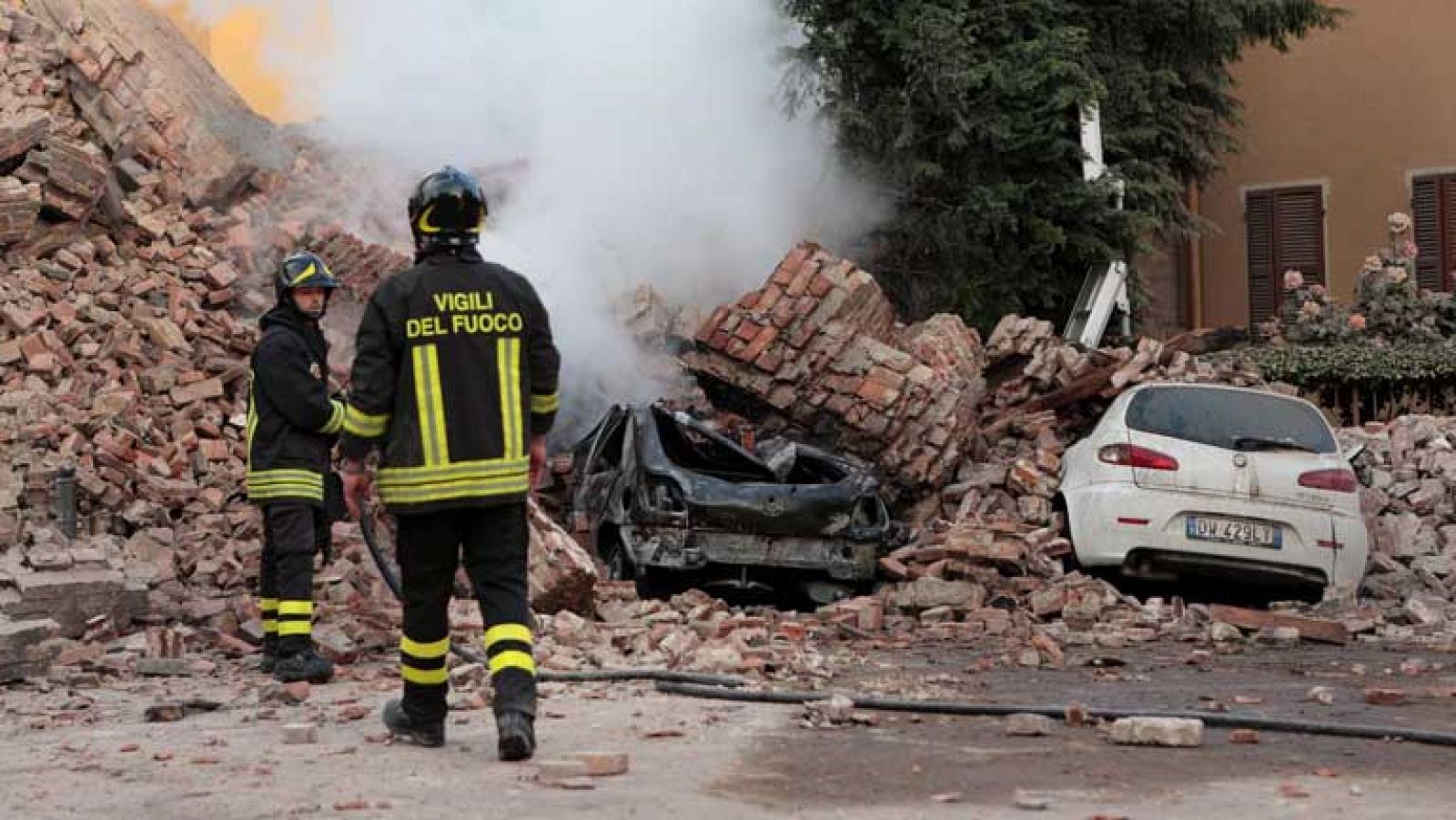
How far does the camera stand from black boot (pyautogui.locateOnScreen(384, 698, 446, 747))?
677 cm

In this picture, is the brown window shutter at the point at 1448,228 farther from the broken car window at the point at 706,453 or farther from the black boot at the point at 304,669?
the black boot at the point at 304,669

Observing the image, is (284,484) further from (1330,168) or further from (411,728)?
(1330,168)

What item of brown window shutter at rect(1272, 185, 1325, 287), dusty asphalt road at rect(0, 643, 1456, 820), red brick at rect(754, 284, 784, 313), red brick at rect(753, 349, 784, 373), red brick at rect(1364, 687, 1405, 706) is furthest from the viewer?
brown window shutter at rect(1272, 185, 1325, 287)

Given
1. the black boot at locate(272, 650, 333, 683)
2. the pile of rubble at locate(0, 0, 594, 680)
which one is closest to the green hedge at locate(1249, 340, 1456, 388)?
the pile of rubble at locate(0, 0, 594, 680)

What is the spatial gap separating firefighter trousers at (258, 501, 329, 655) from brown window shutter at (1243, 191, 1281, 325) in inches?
702

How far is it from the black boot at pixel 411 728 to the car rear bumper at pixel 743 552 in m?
5.54

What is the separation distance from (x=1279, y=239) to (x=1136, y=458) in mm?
13748

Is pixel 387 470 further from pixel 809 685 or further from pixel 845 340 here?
pixel 845 340

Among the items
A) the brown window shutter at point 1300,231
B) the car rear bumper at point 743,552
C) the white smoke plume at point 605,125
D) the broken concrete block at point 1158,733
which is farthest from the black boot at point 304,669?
the brown window shutter at point 1300,231

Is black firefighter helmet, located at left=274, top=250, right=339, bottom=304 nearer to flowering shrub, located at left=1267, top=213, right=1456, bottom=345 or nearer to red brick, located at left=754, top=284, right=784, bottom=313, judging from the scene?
red brick, located at left=754, top=284, right=784, bottom=313

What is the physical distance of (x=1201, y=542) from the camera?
1204cm

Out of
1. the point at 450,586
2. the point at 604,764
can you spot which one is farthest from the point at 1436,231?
the point at 604,764

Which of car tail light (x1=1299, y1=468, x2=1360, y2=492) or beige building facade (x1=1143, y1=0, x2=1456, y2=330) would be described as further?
beige building facade (x1=1143, y1=0, x2=1456, y2=330)

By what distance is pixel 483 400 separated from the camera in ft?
22.0
